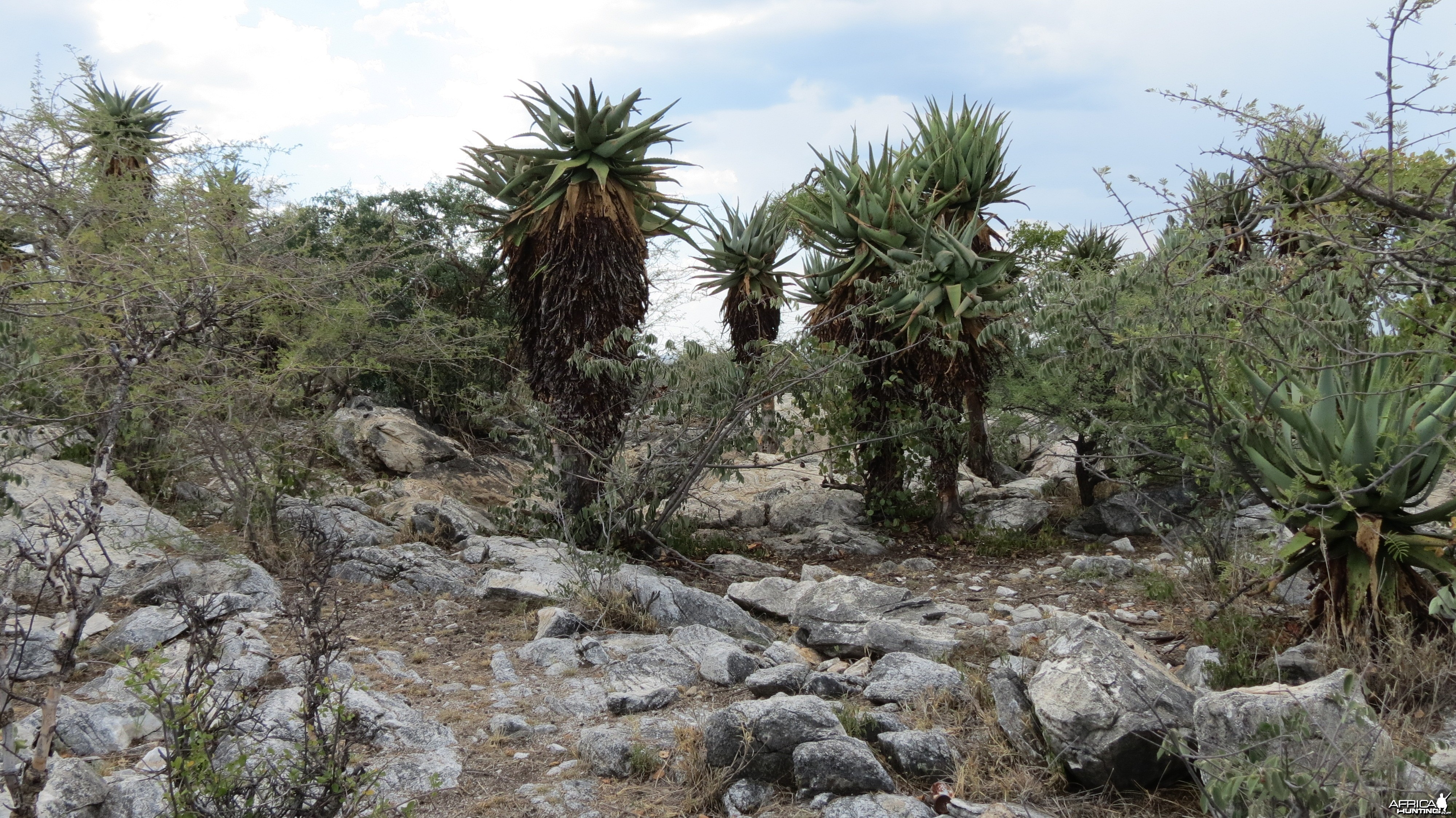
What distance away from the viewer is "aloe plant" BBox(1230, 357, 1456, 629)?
5.42 meters

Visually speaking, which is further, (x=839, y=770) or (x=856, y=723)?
(x=856, y=723)

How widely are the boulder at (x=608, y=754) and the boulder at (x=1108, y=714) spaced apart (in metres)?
1.97

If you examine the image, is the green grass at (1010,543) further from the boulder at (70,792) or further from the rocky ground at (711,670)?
the boulder at (70,792)

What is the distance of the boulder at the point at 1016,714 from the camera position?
15.2 ft

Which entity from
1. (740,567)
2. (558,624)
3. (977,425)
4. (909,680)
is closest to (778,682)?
(909,680)

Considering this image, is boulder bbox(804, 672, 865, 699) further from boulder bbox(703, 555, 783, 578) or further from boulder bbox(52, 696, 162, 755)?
boulder bbox(703, 555, 783, 578)

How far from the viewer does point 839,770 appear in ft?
14.1

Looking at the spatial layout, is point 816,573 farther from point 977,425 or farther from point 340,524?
point 977,425

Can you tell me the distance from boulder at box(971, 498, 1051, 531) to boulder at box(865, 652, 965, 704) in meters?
6.01

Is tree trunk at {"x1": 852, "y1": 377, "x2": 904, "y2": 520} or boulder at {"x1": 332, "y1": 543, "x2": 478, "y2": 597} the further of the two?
tree trunk at {"x1": 852, "y1": 377, "x2": 904, "y2": 520}

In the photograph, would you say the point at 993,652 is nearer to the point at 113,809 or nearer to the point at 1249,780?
the point at 1249,780

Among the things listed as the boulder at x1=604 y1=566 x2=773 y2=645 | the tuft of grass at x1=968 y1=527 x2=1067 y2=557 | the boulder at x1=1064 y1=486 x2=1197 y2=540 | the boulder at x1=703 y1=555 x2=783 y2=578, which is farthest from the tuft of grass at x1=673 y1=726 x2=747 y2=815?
the boulder at x1=1064 y1=486 x2=1197 y2=540

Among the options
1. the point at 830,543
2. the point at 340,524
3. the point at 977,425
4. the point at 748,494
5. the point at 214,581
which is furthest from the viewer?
the point at 748,494

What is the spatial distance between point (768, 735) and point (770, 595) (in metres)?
3.70
